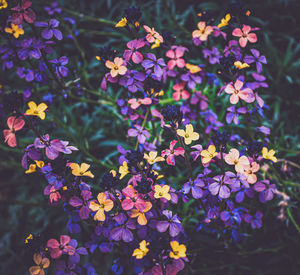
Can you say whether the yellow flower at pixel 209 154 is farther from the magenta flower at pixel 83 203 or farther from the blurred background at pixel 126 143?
the blurred background at pixel 126 143

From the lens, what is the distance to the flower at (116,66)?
1271 millimetres

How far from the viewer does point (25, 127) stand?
1.13 metres

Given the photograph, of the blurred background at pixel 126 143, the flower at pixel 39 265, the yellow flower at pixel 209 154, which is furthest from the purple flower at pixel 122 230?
the blurred background at pixel 126 143

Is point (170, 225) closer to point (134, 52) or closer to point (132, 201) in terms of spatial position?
point (132, 201)

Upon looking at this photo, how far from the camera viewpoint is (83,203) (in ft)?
3.75

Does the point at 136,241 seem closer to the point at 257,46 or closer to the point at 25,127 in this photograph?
the point at 25,127

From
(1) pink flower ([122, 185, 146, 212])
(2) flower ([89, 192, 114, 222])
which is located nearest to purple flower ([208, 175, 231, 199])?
(1) pink flower ([122, 185, 146, 212])

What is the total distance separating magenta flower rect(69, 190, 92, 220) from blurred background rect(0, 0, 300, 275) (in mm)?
705

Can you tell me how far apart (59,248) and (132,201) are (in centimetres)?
37

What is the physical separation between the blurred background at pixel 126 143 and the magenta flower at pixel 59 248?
75cm

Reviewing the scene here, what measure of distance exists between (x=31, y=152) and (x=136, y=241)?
A: 0.58 meters

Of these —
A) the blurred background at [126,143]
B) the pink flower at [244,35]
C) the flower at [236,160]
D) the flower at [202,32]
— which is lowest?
the blurred background at [126,143]

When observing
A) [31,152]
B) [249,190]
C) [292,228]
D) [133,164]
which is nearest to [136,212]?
[133,164]

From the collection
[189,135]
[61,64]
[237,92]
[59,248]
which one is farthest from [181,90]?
[59,248]
